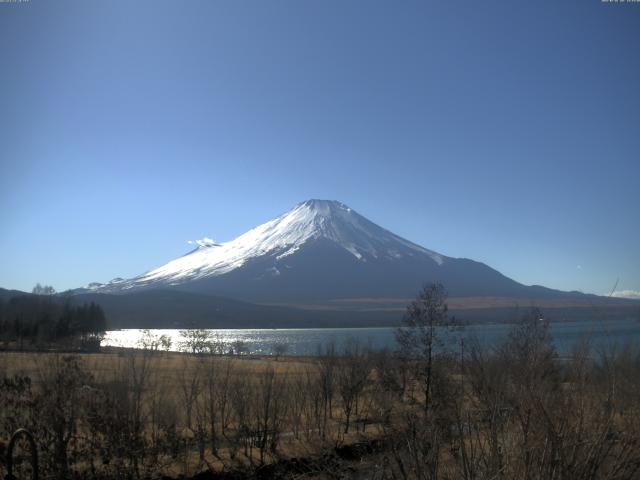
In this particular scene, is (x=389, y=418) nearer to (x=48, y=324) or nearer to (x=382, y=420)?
(x=382, y=420)

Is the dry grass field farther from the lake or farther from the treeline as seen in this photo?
the treeline

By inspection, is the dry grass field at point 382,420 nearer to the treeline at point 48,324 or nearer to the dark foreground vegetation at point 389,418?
the dark foreground vegetation at point 389,418

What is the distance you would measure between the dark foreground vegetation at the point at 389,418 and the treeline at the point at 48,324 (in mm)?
34574

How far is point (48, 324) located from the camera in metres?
61.8

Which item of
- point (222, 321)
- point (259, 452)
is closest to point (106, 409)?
point (259, 452)

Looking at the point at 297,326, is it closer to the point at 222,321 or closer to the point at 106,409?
the point at 222,321

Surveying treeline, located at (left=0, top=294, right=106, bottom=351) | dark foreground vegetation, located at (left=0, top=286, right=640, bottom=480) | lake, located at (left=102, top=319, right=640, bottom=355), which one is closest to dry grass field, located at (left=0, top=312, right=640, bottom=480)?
dark foreground vegetation, located at (left=0, top=286, right=640, bottom=480)

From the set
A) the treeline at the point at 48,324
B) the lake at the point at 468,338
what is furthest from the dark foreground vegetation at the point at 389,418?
the treeline at the point at 48,324

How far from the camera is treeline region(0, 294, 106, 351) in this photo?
181 feet

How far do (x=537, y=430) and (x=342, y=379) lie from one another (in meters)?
20.8

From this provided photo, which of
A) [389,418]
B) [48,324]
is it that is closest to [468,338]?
[389,418]

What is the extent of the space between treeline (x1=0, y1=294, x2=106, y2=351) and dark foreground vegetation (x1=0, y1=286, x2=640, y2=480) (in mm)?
34574

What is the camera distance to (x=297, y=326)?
610ft

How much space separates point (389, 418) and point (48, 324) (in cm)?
6530
